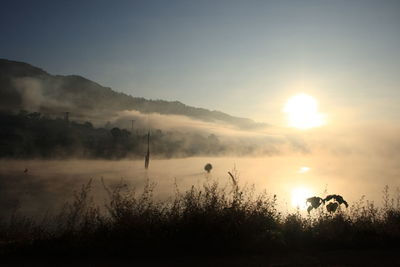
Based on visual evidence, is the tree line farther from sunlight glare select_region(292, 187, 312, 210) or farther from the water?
sunlight glare select_region(292, 187, 312, 210)

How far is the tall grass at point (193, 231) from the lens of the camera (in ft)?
29.0

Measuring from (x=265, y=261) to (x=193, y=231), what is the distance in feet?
7.38

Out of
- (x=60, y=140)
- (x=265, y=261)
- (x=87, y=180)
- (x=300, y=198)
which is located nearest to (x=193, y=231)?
(x=265, y=261)

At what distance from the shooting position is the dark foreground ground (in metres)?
7.95

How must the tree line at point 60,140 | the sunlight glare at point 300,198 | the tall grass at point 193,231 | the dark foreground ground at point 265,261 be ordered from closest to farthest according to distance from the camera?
the dark foreground ground at point 265,261
the tall grass at point 193,231
the sunlight glare at point 300,198
the tree line at point 60,140

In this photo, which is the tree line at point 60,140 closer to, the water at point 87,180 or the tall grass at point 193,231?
the water at point 87,180

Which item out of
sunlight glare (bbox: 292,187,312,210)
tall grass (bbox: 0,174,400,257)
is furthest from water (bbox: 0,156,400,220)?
tall grass (bbox: 0,174,400,257)

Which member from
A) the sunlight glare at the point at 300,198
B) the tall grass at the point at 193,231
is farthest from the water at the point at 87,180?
the tall grass at the point at 193,231

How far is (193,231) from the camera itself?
966 cm

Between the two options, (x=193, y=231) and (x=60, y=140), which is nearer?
(x=193, y=231)

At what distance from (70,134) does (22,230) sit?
13567cm

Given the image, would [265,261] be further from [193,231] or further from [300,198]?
[300,198]

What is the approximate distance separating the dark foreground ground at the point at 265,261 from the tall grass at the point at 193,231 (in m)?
0.43

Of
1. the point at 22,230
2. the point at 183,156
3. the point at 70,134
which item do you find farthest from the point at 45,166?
the point at 22,230
